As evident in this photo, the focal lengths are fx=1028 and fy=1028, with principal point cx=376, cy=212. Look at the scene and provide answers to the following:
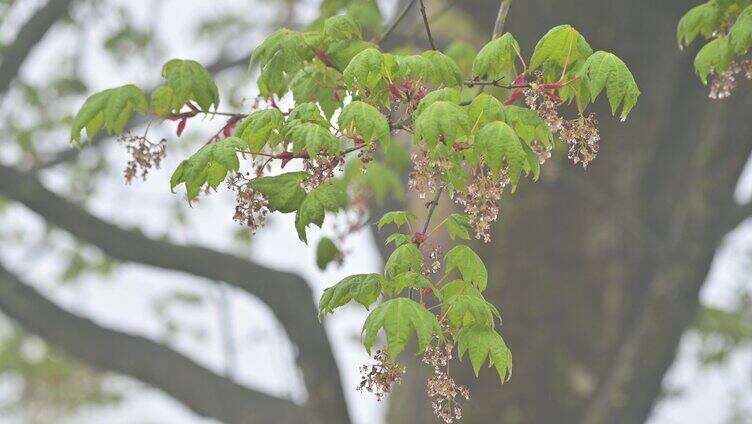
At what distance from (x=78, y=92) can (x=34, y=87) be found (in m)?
0.32

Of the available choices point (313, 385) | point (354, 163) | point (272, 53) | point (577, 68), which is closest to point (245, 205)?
point (272, 53)

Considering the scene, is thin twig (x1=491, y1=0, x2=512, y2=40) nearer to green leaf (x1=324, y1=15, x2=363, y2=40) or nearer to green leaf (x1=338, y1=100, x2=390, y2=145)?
green leaf (x1=324, y1=15, x2=363, y2=40)

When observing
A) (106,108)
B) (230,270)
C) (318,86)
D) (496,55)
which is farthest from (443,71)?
(230,270)

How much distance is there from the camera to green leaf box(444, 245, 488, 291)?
2.27 metres

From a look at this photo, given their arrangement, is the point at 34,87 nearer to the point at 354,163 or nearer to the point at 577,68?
the point at 354,163

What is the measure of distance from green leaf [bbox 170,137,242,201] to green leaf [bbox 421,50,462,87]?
17.8 inches

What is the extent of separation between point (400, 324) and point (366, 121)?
0.41m

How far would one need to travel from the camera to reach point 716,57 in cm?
271

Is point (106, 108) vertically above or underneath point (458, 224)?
above

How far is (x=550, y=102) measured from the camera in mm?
2164

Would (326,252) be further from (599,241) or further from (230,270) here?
(599,241)

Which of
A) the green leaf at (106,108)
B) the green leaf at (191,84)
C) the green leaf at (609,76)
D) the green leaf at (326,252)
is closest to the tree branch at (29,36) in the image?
the green leaf at (326,252)

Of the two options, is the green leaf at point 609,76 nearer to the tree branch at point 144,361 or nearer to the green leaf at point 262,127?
the green leaf at point 262,127

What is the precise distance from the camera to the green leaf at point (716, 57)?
2.68m
